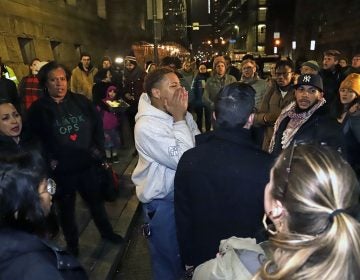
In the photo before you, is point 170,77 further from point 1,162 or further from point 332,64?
point 332,64

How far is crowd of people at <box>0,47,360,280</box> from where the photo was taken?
45.0 inches

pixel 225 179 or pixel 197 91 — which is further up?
pixel 225 179

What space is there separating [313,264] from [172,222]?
2.05m

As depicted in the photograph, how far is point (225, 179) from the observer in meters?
2.26

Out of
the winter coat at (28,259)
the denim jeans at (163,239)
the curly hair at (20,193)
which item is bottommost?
the denim jeans at (163,239)

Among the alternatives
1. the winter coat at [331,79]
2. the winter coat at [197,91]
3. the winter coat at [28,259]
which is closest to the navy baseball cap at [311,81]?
the winter coat at [28,259]

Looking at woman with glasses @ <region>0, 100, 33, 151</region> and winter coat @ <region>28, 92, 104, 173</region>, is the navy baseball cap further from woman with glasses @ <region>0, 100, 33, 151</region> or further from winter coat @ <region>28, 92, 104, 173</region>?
woman with glasses @ <region>0, 100, 33, 151</region>

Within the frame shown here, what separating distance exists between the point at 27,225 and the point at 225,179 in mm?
1171

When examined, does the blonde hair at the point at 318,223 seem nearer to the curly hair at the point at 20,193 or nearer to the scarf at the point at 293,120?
the curly hair at the point at 20,193

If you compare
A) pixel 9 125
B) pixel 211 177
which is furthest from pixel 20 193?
pixel 9 125

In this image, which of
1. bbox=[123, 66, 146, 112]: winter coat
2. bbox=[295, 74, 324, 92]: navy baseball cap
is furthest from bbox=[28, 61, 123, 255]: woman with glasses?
bbox=[123, 66, 146, 112]: winter coat

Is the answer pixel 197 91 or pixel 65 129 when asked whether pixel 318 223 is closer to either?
pixel 65 129

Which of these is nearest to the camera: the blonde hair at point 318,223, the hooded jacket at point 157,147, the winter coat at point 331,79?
the blonde hair at point 318,223

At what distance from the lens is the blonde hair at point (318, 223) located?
3.45 ft
